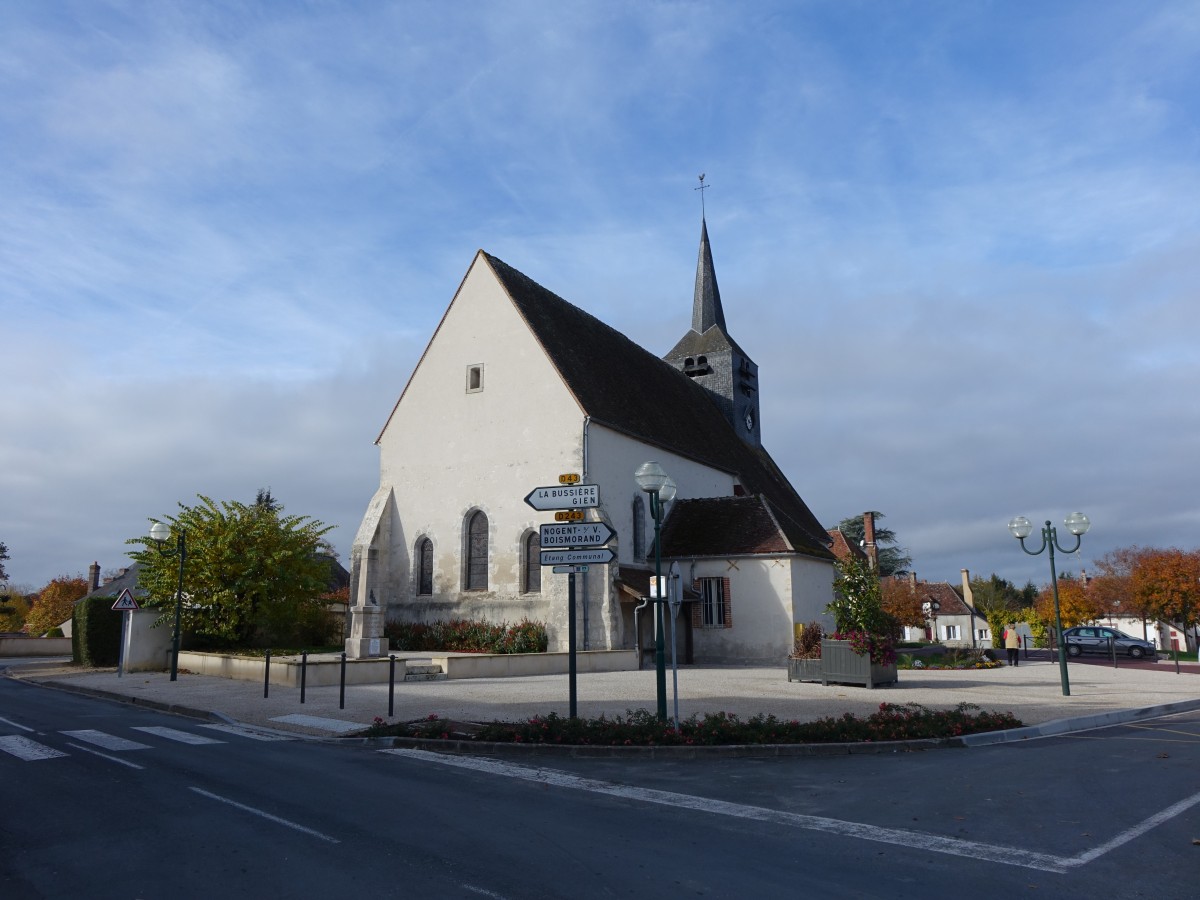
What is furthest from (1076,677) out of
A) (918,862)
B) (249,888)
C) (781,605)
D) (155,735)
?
(249,888)

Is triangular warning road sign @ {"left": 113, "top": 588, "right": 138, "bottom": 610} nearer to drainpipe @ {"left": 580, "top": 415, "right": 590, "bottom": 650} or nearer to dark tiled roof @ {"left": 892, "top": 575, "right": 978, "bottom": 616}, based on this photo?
drainpipe @ {"left": 580, "top": 415, "right": 590, "bottom": 650}

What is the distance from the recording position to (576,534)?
11.8 metres

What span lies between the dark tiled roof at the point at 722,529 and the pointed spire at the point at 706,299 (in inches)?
613

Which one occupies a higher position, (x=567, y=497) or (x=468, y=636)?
(x=567, y=497)

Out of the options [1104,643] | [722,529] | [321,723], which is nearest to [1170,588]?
[1104,643]

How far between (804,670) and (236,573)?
51.0 ft

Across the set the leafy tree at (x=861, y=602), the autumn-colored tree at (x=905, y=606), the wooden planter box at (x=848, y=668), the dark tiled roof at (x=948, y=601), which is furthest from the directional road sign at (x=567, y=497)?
the dark tiled roof at (x=948, y=601)

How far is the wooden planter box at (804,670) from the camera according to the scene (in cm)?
1877

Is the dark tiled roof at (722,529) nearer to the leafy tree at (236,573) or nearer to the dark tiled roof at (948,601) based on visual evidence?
the leafy tree at (236,573)

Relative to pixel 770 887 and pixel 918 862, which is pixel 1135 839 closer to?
pixel 918 862

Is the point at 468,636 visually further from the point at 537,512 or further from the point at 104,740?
the point at 104,740

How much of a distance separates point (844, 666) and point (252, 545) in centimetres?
1637

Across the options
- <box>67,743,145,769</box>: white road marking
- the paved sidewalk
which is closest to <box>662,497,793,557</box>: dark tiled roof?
the paved sidewalk

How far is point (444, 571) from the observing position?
27.5 meters
